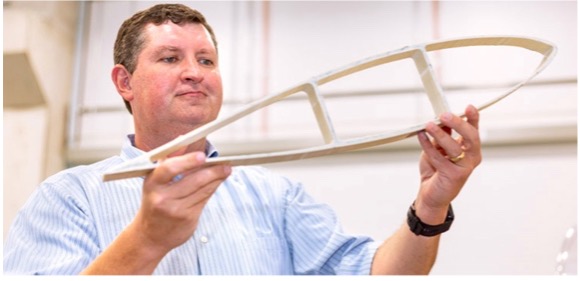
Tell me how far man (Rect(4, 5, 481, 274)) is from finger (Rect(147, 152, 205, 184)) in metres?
0.02

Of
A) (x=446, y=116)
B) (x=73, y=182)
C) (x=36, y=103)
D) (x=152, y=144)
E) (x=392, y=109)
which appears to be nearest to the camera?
(x=446, y=116)

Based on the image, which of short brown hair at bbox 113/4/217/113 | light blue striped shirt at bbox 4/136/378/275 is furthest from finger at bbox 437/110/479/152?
short brown hair at bbox 113/4/217/113

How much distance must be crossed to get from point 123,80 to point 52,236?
0.38m

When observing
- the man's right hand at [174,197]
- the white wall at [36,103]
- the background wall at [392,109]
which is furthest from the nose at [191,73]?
the white wall at [36,103]

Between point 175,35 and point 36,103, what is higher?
point 175,35

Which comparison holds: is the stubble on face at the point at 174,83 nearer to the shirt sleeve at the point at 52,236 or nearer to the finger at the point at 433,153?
the shirt sleeve at the point at 52,236


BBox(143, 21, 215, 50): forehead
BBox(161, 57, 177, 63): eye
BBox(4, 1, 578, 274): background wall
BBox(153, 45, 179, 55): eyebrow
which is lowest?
BBox(4, 1, 578, 274): background wall

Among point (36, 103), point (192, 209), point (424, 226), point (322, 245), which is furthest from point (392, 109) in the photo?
point (192, 209)

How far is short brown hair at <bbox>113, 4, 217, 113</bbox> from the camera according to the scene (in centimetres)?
129

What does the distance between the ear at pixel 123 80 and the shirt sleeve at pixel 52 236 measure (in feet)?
0.82

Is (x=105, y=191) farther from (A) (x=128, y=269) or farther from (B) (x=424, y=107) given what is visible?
(B) (x=424, y=107)

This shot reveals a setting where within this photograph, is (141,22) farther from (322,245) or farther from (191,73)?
(322,245)

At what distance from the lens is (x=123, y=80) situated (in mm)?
1331

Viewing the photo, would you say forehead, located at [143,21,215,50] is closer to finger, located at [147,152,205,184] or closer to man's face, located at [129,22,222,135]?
man's face, located at [129,22,222,135]
